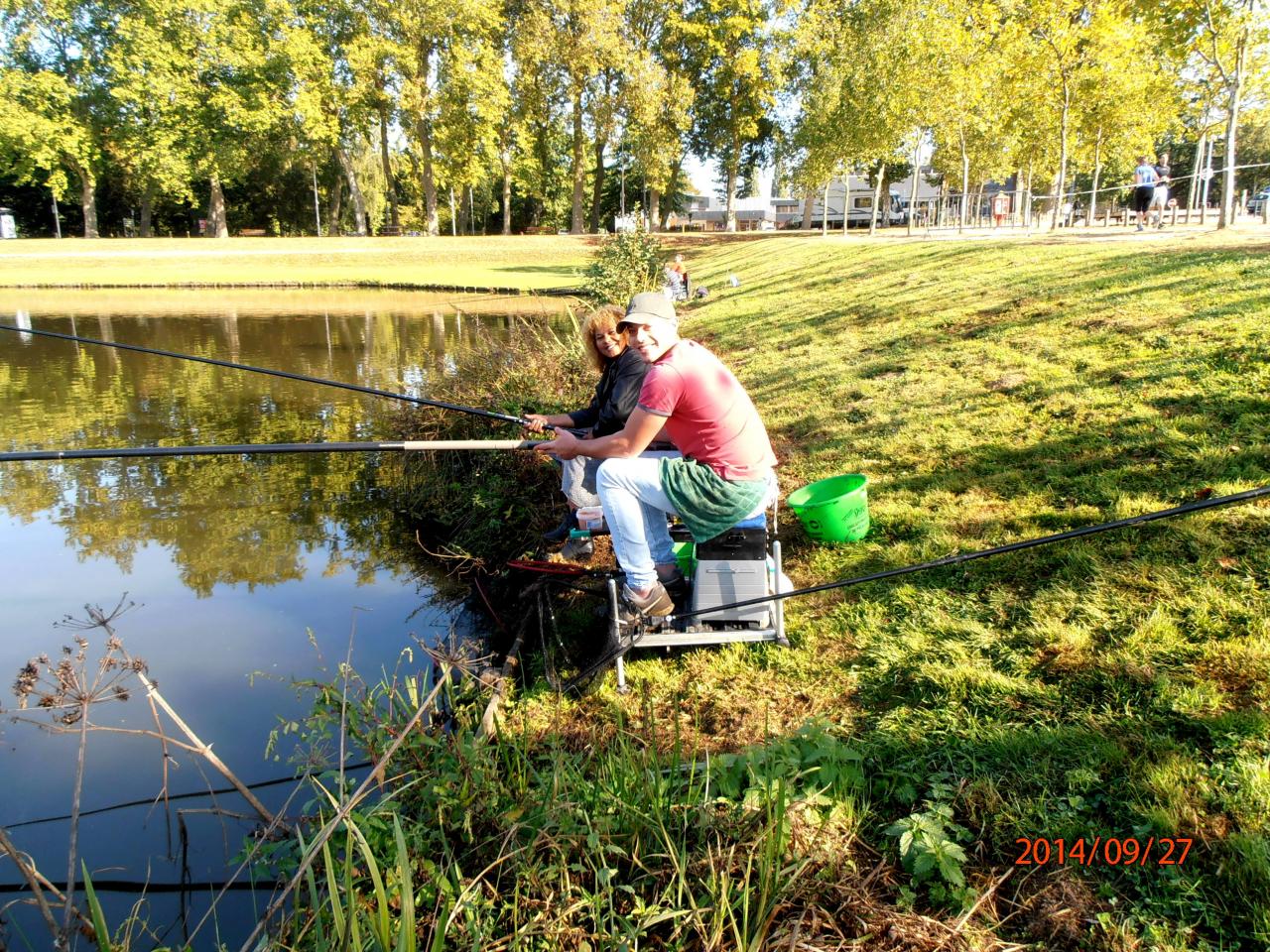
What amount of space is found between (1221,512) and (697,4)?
157ft

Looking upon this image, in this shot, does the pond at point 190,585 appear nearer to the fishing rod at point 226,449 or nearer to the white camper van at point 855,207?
the fishing rod at point 226,449

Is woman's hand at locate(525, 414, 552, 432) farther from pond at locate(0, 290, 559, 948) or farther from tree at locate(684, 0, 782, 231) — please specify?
tree at locate(684, 0, 782, 231)

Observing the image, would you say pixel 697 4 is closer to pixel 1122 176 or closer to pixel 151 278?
pixel 1122 176

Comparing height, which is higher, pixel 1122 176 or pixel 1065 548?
pixel 1122 176

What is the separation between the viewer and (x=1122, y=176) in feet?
139

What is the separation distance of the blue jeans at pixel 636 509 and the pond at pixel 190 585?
1576mm

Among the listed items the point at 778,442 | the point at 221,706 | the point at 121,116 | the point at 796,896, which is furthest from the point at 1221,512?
Answer: the point at 121,116

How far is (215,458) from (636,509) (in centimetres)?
766

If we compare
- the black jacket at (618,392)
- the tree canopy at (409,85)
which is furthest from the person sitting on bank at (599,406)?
the tree canopy at (409,85)

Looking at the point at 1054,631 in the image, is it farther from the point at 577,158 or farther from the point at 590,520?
the point at 577,158

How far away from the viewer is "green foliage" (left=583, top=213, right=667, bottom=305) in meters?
18.6

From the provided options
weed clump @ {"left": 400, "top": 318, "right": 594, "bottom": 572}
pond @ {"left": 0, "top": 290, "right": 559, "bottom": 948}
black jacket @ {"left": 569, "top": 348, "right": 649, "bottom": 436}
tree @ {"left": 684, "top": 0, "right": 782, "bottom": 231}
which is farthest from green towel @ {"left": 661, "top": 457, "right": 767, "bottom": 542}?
tree @ {"left": 684, "top": 0, "right": 782, "bottom": 231}

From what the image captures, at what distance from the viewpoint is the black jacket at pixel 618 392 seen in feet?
16.2

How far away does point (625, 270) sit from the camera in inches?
810
